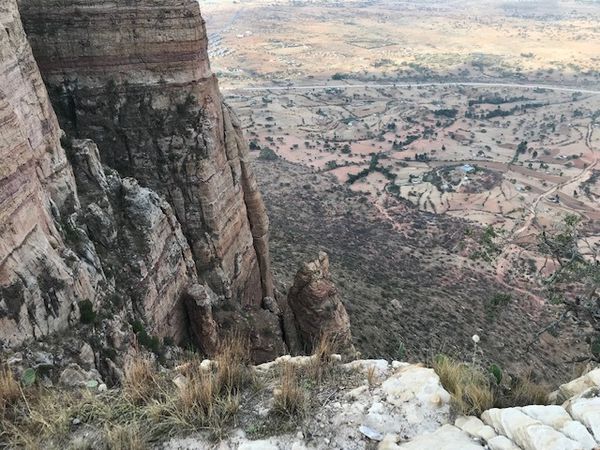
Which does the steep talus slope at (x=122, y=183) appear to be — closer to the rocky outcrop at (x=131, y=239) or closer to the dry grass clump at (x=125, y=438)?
the rocky outcrop at (x=131, y=239)

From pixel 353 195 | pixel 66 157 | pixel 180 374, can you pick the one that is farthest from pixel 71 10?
pixel 353 195

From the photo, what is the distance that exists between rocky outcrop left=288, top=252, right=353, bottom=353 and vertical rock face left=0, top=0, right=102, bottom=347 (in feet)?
30.6

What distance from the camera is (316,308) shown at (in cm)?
2067

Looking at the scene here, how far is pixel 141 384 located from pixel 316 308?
13177 millimetres

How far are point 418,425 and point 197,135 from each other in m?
14.2

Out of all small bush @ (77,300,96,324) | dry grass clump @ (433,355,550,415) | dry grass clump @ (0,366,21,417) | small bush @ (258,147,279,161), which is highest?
dry grass clump @ (0,366,21,417)

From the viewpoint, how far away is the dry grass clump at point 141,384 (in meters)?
7.78

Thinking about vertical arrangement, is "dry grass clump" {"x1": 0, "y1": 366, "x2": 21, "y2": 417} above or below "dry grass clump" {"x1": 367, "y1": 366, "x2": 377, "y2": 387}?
above

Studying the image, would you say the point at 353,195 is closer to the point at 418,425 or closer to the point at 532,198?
the point at 532,198

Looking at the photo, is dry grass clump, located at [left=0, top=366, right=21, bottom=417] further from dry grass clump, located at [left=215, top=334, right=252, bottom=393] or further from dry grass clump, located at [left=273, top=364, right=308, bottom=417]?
dry grass clump, located at [left=273, top=364, right=308, bottom=417]

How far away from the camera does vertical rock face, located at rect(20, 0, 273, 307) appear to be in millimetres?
17141

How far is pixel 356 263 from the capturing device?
41.2 m

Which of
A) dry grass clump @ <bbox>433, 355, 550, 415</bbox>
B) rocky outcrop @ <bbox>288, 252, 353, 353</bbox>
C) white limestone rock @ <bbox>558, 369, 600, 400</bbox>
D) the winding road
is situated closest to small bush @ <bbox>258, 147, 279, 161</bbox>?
the winding road

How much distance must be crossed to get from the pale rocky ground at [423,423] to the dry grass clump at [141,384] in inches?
39.9
